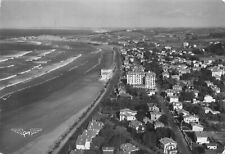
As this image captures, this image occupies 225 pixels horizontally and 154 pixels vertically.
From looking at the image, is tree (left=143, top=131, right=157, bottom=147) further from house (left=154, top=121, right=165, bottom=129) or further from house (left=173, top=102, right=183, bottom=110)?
house (left=173, top=102, right=183, bottom=110)

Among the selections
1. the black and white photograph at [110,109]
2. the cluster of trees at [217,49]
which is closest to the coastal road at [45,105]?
the black and white photograph at [110,109]

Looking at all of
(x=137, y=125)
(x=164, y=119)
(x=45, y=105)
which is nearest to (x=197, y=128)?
(x=164, y=119)

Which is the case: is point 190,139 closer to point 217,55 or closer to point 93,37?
point 217,55

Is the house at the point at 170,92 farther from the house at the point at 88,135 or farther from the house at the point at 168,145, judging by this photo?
the house at the point at 168,145

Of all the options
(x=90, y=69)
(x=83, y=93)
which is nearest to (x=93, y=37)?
(x=90, y=69)

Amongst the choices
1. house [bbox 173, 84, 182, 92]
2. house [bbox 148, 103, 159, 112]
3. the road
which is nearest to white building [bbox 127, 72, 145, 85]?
house [bbox 173, 84, 182, 92]

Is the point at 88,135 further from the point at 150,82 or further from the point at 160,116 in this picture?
the point at 150,82
